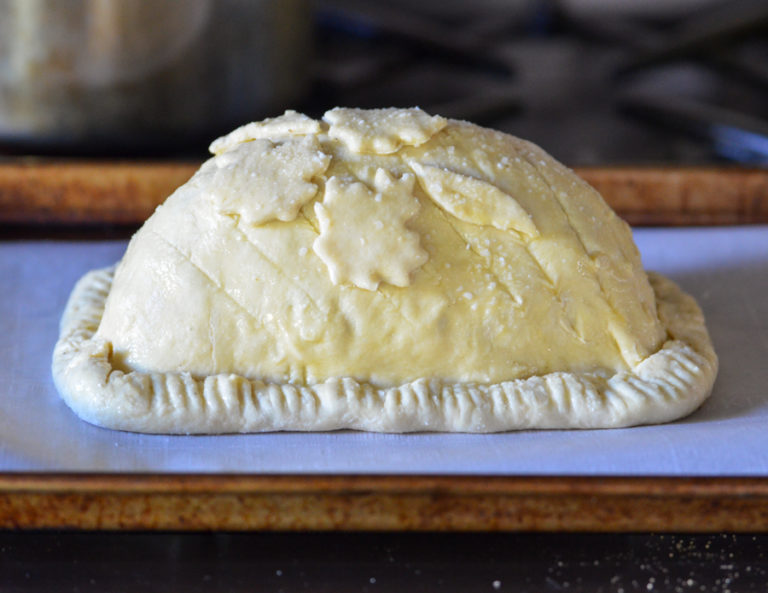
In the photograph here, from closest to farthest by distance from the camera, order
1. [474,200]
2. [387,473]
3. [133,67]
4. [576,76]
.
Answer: [387,473] < [474,200] < [133,67] < [576,76]

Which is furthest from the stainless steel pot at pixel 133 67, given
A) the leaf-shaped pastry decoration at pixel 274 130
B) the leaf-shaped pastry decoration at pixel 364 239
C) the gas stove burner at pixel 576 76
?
the leaf-shaped pastry decoration at pixel 364 239

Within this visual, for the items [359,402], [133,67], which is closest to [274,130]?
[359,402]

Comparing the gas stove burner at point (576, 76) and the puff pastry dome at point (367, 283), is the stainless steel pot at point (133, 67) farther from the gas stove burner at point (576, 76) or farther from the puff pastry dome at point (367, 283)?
the puff pastry dome at point (367, 283)

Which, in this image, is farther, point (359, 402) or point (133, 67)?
point (133, 67)

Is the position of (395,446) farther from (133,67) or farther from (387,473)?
(133,67)

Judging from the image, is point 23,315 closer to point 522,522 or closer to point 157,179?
point 157,179

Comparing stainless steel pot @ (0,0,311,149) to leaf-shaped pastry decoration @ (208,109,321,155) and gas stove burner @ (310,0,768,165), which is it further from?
leaf-shaped pastry decoration @ (208,109,321,155)
